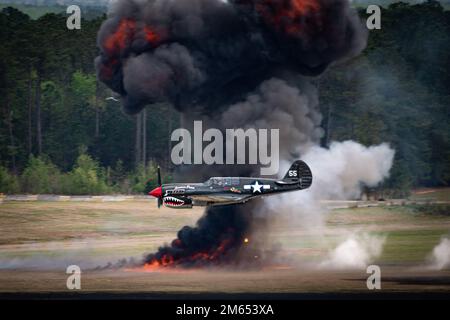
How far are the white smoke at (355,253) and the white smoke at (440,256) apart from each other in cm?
471

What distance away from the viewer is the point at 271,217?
87.3 meters

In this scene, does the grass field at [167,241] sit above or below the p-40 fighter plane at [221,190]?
below

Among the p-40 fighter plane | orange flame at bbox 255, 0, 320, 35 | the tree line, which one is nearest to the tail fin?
the p-40 fighter plane

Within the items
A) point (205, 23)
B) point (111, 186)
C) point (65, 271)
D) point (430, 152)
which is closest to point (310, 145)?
point (205, 23)

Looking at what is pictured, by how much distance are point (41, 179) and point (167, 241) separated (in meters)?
31.7

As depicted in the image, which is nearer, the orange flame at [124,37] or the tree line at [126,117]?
the orange flame at [124,37]

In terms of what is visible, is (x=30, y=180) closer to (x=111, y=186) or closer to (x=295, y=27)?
(x=111, y=186)

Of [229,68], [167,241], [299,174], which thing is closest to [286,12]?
[229,68]

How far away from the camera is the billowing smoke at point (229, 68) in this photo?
276 ft

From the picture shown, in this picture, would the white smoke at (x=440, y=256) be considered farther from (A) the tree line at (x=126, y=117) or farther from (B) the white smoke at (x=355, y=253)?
(A) the tree line at (x=126, y=117)

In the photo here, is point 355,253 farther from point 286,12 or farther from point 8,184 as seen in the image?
point 8,184

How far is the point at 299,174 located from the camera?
265 ft

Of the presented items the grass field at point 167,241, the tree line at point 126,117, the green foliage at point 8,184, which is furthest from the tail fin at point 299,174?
the green foliage at point 8,184
